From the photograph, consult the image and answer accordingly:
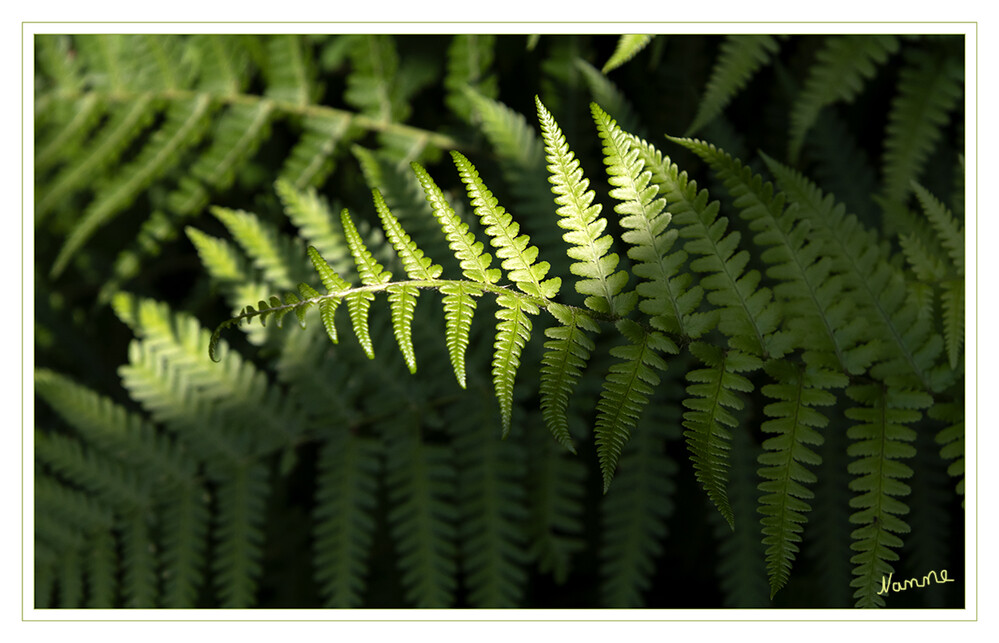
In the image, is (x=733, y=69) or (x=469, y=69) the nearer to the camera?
(x=733, y=69)

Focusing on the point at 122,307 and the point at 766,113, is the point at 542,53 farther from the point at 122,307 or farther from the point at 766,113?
the point at 122,307

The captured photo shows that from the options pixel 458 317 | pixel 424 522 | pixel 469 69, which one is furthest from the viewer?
pixel 469 69

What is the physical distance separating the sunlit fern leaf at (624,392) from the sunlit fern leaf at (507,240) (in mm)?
165

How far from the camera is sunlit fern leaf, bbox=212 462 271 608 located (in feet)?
6.20

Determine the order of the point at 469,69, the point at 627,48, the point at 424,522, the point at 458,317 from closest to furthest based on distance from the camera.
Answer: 1. the point at 458,317
2. the point at 627,48
3. the point at 424,522
4. the point at 469,69

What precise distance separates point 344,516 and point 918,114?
1.84 metres

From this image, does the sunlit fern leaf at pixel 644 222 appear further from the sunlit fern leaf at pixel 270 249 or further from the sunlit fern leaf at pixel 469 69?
the sunlit fern leaf at pixel 270 249

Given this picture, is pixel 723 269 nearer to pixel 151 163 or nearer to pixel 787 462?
pixel 787 462

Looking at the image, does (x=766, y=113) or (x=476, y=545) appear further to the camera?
(x=766, y=113)

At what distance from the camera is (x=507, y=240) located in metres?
1.15

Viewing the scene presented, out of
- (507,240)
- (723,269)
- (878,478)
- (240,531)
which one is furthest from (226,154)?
(878,478)
